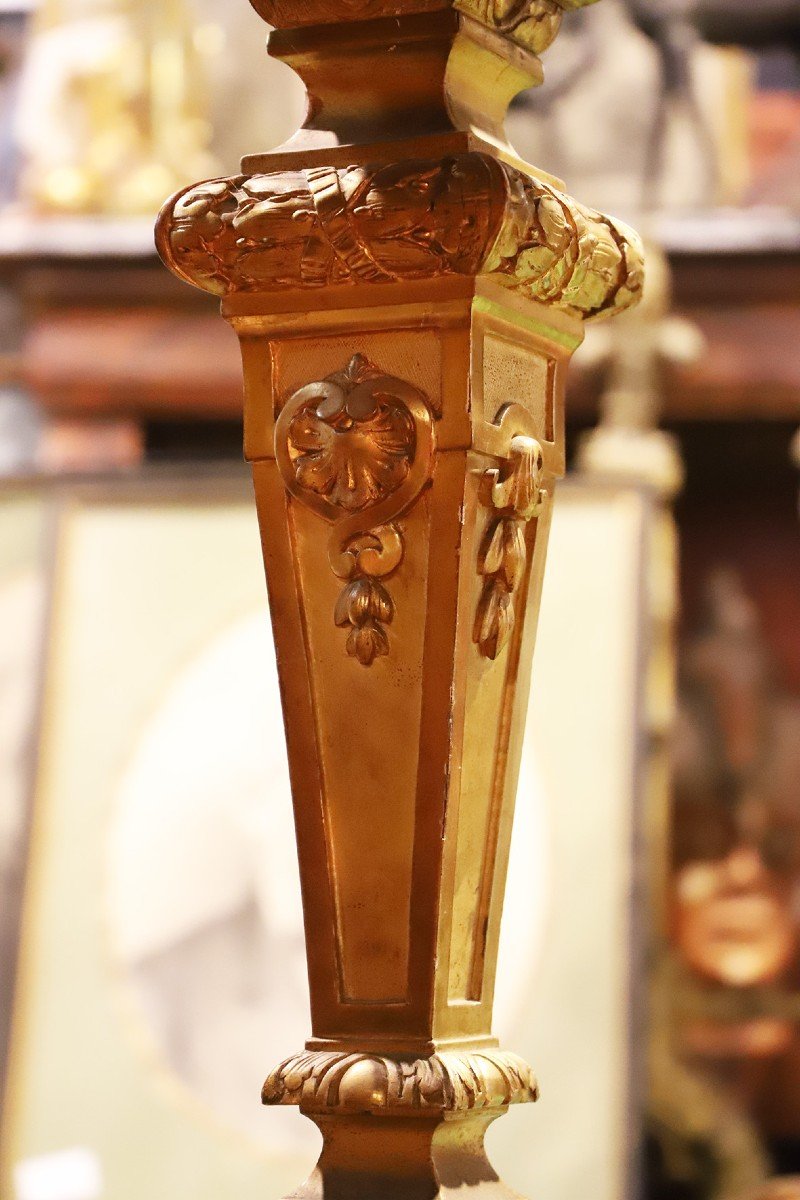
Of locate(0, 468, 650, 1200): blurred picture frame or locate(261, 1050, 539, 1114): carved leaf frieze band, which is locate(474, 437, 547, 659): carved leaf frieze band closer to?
locate(261, 1050, 539, 1114): carved leaf frieze band

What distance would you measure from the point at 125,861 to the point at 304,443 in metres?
2.20

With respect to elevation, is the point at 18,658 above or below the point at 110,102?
below

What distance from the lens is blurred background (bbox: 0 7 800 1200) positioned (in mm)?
2771

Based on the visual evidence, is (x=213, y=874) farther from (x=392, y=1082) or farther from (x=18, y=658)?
(x=392, y=1082)

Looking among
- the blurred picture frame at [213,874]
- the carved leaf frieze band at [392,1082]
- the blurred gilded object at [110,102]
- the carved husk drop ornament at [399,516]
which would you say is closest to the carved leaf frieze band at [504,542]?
the carved husk drop ornament at [399,516]

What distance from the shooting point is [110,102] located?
11.7ft

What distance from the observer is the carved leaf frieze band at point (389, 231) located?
738 mm

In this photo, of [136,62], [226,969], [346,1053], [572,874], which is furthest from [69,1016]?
[346,1053]

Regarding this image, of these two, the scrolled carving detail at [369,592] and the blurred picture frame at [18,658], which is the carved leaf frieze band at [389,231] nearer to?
the scrolled carving detail at [369,592]

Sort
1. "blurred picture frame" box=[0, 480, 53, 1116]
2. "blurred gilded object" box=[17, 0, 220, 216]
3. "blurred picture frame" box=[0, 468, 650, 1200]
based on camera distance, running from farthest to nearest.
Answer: "blurred gilded object" box=[17, 0, 220, 216]
"blurred picture frame" box=[0, 480, 53, 1116]
"blurred picture frame" box=[0, 468, 650, 1200]

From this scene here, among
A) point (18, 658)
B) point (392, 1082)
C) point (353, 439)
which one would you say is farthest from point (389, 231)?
point (18, 658)

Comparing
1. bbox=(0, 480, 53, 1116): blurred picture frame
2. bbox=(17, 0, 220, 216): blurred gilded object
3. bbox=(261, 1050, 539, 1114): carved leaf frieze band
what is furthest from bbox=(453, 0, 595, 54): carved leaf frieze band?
bbox=(17, 0, 220, 216): blurred gilded object

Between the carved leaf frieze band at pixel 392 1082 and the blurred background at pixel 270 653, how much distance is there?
76.6 inches

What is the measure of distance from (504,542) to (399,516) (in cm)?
5
